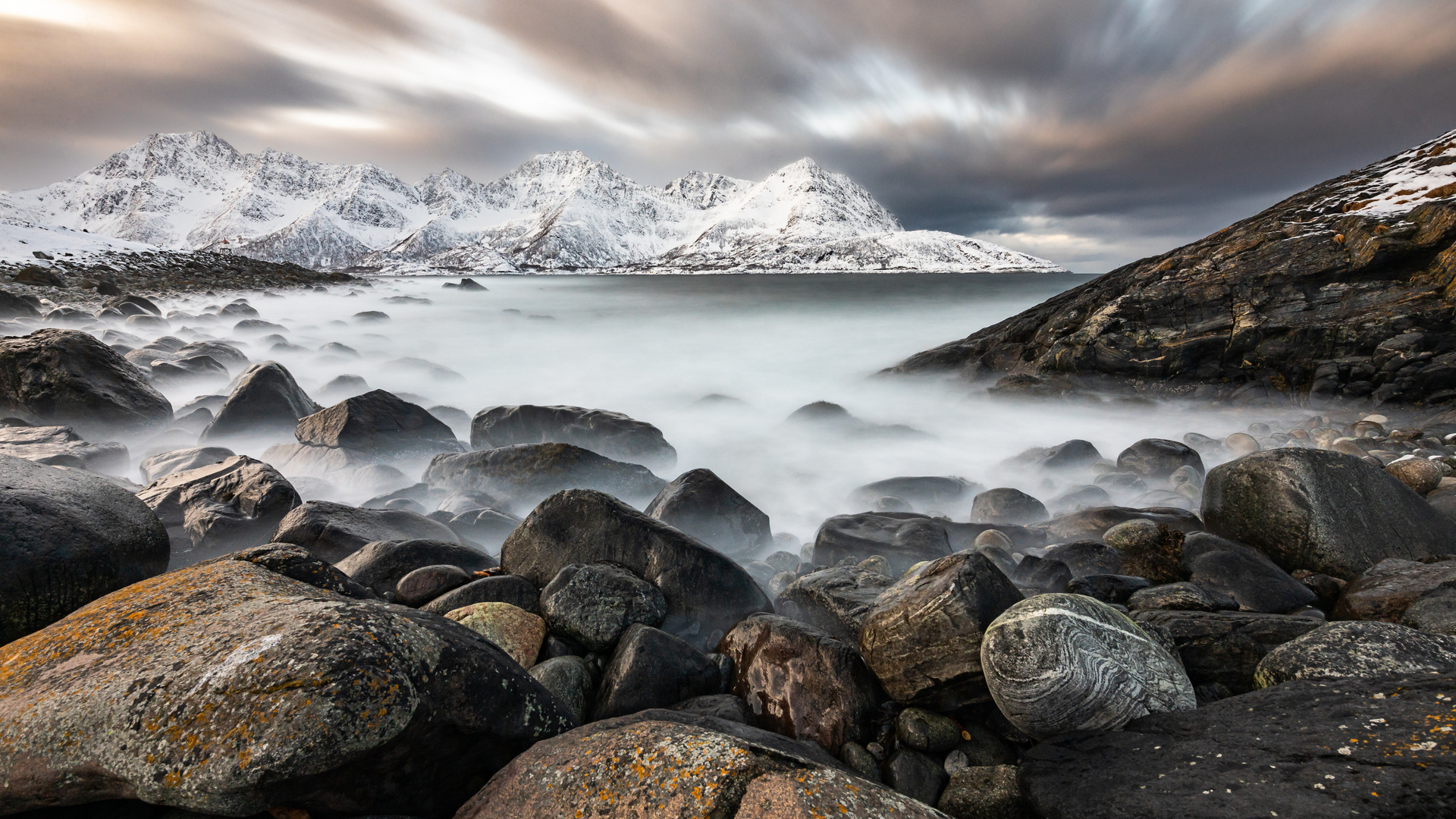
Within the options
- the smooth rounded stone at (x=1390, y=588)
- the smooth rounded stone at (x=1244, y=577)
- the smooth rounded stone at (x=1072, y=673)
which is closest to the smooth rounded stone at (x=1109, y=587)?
the smooth rounded stone at (x=1244, y=577)

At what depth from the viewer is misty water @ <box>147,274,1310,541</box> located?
1305 centimetres

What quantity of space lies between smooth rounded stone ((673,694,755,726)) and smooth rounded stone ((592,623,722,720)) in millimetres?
116

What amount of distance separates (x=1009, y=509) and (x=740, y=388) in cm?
1344

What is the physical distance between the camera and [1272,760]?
2.37 metres

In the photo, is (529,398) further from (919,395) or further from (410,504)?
(919,395)

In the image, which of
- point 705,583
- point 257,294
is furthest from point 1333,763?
point 257,294

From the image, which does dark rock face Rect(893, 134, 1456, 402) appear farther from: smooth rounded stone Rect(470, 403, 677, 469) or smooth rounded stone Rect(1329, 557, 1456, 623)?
smooth rounded stone Rect(470, 403, 677, 469)

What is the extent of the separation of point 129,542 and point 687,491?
5.51 metres

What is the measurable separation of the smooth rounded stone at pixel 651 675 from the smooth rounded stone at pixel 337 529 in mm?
2630

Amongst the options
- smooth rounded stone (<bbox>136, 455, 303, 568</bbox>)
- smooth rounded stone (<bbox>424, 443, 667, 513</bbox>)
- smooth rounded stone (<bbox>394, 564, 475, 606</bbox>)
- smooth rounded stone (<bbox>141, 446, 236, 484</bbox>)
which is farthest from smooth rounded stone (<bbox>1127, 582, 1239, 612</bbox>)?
smooth rounded stone (<bbox>141, 446, 236, 484</bbox>)

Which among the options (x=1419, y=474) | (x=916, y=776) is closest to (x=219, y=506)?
(x=916, y=776)

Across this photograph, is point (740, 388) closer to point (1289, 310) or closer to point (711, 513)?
point (711, 513)

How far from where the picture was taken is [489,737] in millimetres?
2646

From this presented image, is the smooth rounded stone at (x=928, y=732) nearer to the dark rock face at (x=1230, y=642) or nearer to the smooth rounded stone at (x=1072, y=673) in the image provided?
the smooth rounded stone at (x=1072, y=673)
